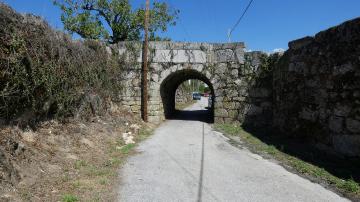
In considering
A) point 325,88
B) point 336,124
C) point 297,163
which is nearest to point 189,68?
point 325,88

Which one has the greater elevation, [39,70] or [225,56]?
[225,56]

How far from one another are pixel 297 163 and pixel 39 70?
5.62 m

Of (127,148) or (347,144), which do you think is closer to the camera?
(347,144)

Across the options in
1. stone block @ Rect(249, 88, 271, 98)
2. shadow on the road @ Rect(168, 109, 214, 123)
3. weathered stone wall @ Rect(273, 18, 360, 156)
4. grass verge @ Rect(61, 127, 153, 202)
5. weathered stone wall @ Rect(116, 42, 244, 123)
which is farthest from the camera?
shadow on the road @ Rect(168, 109, 214, 123)

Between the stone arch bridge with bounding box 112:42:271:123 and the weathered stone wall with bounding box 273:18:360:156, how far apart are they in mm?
2418

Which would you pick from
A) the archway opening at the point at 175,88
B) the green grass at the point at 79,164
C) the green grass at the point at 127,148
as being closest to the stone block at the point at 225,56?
the archway opening at the point at 175,88

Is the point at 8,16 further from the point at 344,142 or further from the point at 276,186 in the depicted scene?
the point at 344,142

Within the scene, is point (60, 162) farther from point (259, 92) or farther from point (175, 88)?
point (175, 88)

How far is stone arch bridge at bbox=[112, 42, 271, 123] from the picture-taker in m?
13.4

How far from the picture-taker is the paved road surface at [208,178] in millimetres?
5055

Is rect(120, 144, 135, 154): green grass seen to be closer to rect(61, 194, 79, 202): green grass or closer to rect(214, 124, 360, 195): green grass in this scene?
rect(214, 124, 360, 195): green grass

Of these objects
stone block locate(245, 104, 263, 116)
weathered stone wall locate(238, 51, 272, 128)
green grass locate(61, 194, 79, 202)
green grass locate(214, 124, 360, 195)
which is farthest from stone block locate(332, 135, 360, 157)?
green grass locate(61, 194, 79, 202)

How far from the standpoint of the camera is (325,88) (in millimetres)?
8250

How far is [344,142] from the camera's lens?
7336 mm
